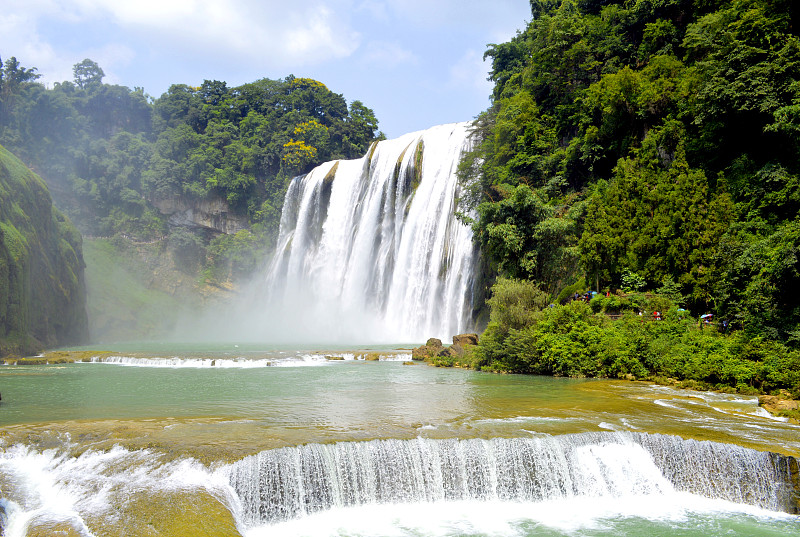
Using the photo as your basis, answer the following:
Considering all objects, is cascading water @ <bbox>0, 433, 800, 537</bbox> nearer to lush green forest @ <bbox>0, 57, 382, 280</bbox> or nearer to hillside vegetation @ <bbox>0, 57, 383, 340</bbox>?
hillside vegetation @ <bbox>0, 57, 383, 340</bbox>

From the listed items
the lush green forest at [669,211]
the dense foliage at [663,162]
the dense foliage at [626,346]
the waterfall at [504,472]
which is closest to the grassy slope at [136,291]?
the dense foliage at [663,162]

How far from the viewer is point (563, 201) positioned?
85.2ft

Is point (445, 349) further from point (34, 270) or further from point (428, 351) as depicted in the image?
point (34, 270)

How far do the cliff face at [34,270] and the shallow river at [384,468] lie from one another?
56.5 feet

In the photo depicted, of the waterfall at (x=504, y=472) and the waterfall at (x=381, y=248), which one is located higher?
the waterfall at (x=381, y=248)

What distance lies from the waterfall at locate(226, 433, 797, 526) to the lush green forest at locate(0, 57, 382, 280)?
4804 cm

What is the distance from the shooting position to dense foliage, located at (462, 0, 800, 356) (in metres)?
17.0

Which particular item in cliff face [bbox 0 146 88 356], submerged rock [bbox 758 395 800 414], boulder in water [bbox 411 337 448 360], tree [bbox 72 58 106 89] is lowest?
submerged rock [bbox 758 395 800 414]

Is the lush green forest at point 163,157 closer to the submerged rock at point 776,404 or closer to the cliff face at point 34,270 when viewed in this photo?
the cliff face at point 34,270

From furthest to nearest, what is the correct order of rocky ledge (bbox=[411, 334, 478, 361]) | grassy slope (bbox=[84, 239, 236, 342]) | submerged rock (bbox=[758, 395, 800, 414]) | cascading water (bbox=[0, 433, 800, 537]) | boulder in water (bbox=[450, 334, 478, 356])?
grassy slope (bbox=[84, 239, 236, 342]), rocky ledge (bbox=[411, 334, 478, 361]), boulder in water (bbox=[450, 334, 478, 356]), submerged rock (bbox=[758, 395, 800, 414]), cascading water (bbox=[0, 433, 800, 537])

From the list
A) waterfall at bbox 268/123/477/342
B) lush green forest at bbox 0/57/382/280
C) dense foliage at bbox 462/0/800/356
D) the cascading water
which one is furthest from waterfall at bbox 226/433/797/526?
lush green forest at bbox 0/57/382/280

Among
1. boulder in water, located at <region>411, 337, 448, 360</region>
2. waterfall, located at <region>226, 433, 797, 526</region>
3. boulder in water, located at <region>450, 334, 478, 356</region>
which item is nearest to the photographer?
waterfall, located at <region>226, 433, 797, 526</region>

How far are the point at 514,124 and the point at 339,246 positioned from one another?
18.6m

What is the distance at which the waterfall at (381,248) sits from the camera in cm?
3319
